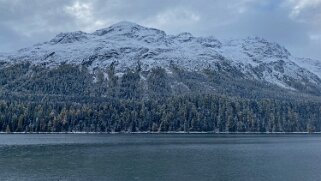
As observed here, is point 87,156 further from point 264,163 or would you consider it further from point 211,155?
point 264,163

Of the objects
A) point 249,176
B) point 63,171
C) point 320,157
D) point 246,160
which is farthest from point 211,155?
point 63,171

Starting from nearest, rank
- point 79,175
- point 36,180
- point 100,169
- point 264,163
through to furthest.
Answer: point 36,180 → point 79,175 → point 100,169 → point 264,163

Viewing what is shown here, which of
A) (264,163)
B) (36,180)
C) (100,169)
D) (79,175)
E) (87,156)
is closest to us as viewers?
(36,180)

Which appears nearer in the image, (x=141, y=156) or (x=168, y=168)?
(x=168, y=168)

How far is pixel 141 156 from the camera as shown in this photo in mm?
142250

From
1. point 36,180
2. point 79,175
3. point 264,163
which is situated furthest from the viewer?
point 264,163

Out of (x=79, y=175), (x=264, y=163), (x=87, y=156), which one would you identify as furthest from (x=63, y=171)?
(x=264, y=163)

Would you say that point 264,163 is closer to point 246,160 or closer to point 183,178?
point 246,160

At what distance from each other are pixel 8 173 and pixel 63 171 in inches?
468

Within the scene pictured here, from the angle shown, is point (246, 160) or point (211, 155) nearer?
point (246, 160)

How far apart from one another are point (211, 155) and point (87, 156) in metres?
38.5

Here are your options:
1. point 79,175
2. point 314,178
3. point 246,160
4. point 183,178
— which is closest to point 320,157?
point 246,160

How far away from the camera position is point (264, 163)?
12606cm

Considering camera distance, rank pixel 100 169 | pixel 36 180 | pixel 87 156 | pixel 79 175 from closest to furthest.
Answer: pixel 36 180, pixel 79 175, pixel 100 169, pixel 87 156
